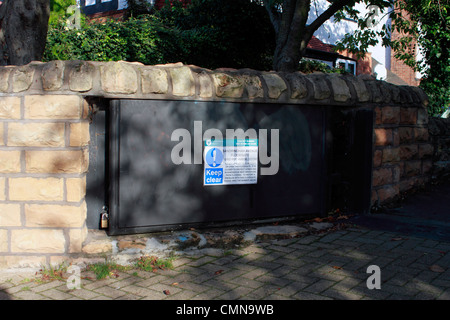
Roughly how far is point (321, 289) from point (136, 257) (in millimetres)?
1759

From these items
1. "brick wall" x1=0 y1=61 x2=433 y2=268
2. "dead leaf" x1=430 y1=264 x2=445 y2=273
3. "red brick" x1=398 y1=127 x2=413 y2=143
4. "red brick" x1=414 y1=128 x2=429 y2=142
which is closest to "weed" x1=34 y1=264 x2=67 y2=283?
"brick wall" x1=0 y1=61 x2=433 y2=268

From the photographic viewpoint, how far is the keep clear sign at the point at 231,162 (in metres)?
5.03

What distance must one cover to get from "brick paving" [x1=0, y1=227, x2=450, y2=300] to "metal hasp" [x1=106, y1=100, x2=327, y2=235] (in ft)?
1.68

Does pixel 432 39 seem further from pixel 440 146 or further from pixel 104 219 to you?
pixel 104 219

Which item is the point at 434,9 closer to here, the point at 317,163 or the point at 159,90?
the point at 317,163

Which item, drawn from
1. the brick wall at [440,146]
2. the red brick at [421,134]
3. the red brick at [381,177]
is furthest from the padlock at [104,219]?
the brick wall at [440,146]

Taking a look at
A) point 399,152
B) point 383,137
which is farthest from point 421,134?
point 383,137

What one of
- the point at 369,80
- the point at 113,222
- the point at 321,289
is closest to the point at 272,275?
the point at 321,289

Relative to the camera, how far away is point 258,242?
5047mm

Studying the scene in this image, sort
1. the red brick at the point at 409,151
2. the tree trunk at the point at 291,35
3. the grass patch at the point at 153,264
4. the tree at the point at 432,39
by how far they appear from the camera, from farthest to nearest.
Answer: the tree at the point at 432,39 < the tree trunk at the point at 291,35 < the red brick at the point at 409,151 < the grass patch at the point at 153,264

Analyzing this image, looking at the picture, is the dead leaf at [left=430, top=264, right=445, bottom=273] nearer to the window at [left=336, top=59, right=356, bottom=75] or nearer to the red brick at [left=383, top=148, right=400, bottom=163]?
the red brick at [left=383, top=148, right=400, bottom=163]

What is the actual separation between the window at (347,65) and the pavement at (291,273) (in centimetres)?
1454

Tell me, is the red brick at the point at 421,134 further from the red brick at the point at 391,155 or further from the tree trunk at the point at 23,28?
the tree trunk at the point at 23,28

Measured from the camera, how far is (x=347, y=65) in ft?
65.1
